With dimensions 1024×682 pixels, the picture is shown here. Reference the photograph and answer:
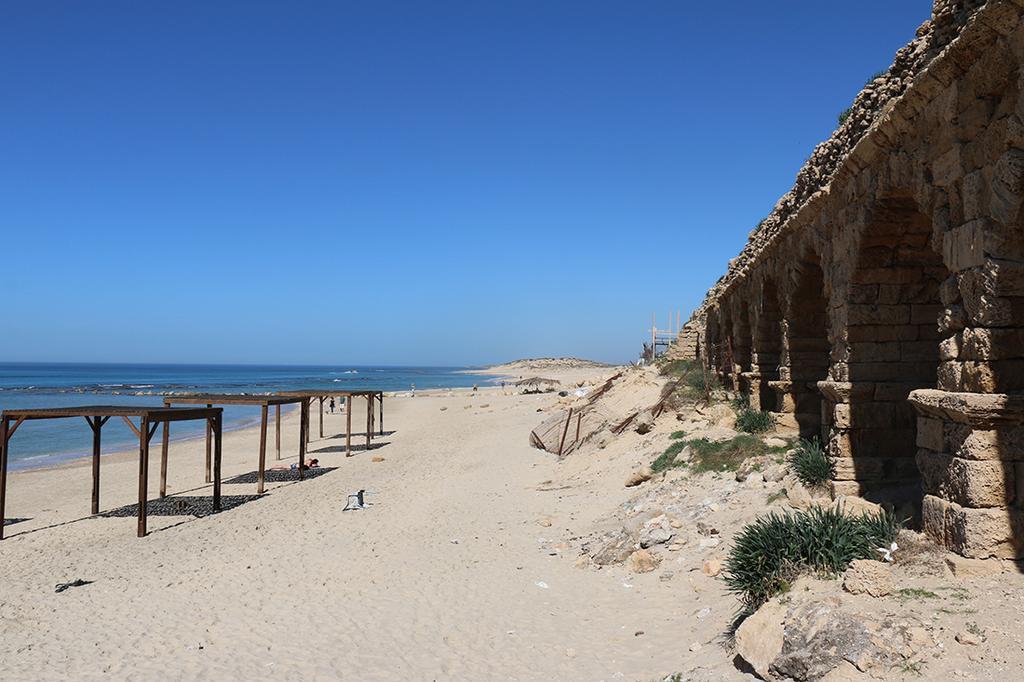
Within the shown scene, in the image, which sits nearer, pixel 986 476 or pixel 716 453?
pixel 986 476

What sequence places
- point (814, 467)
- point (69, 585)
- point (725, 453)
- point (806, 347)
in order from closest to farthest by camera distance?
point (814, 467) < point (69, 585) < point (806, 347) < point (725, 453)

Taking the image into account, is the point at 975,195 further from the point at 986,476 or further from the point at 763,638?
the point at 763,638

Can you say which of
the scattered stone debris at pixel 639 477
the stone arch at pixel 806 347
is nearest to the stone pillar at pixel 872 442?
the stone arch at pixel 806 347

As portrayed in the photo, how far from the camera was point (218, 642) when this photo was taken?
7688 millimetres

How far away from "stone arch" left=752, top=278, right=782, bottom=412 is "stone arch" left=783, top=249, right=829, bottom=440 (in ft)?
5.21

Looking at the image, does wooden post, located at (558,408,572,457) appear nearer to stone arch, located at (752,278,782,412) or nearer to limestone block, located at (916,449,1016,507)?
stone arch, located at (752,278,782,412)

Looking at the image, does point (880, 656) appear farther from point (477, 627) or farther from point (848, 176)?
point (848, 176)

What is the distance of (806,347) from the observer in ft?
39.7

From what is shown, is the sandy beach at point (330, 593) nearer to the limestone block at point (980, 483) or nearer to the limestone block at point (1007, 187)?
the limestone block at point (980, 483)

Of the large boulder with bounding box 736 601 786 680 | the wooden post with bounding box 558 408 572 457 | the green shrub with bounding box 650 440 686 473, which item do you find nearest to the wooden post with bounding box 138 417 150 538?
the green shrub with bounding box 650 440 686 473

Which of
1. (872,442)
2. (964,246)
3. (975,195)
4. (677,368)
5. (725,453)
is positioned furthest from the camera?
(677,368)

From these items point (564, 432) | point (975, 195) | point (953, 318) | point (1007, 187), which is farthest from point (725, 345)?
point (1007, 187)

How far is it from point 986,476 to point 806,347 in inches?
269

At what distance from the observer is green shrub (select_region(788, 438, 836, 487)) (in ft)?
29.2
